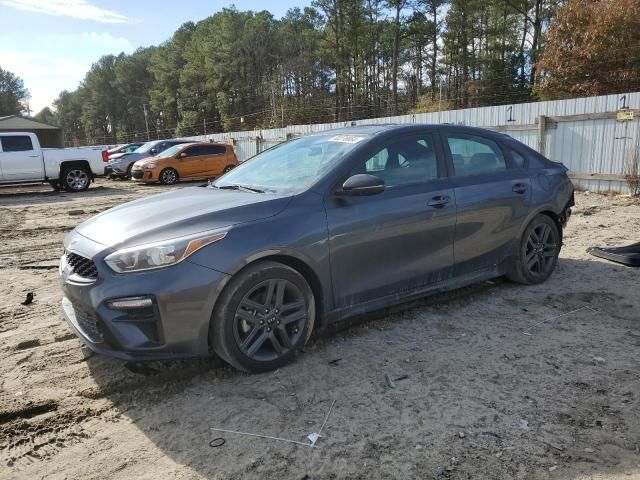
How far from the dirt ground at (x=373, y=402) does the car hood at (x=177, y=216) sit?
0.94 m

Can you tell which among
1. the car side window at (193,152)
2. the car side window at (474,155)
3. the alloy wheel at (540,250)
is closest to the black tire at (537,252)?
the alloy wheel at (540,250)

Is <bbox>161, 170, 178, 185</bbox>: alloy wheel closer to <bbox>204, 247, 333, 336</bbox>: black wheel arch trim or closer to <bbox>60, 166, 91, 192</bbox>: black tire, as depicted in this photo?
<bbox>60, 166, 91, 192</bbox>: black tire

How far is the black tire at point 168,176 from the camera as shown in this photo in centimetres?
1878

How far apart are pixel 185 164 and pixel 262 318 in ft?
55.8

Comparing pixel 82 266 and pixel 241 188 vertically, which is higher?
pixel 241 188

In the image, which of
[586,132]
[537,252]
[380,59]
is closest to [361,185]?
[537,252]

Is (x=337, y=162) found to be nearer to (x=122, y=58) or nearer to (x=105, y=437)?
(x=105, y=437)

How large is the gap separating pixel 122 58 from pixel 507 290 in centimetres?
11639

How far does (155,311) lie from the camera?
9.64ft

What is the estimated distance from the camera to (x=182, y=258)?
300cm

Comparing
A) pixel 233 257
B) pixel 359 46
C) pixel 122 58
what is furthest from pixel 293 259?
pixel 122 58

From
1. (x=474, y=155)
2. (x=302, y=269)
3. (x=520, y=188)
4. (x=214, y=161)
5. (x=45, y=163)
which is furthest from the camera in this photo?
(x=214, y=161)

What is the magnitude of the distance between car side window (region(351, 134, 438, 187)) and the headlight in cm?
142

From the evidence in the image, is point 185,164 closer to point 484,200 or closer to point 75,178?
point 75,178
